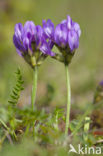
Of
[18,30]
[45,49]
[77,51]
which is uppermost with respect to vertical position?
[18,30]

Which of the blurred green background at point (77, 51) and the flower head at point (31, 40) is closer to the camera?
the flower head at point (31, 40)

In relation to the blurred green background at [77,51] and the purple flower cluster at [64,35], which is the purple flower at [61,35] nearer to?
the purple flower cluster at [64,35]

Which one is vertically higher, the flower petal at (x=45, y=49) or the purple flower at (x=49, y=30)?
the purple flower at (x=49, y=30)

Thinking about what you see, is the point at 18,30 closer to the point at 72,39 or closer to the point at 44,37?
the point at 44,37

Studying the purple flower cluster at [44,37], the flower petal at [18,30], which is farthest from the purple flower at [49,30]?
the flower petal at [18,30]

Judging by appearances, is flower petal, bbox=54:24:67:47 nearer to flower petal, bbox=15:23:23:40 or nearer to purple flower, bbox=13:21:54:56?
purple flower, bbox=13:21:54:56

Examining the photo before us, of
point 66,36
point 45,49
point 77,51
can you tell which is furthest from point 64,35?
point 77,51

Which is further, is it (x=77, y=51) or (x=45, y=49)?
(x=77, y=51)

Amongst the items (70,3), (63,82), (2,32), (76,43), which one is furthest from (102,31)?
(76,43)
